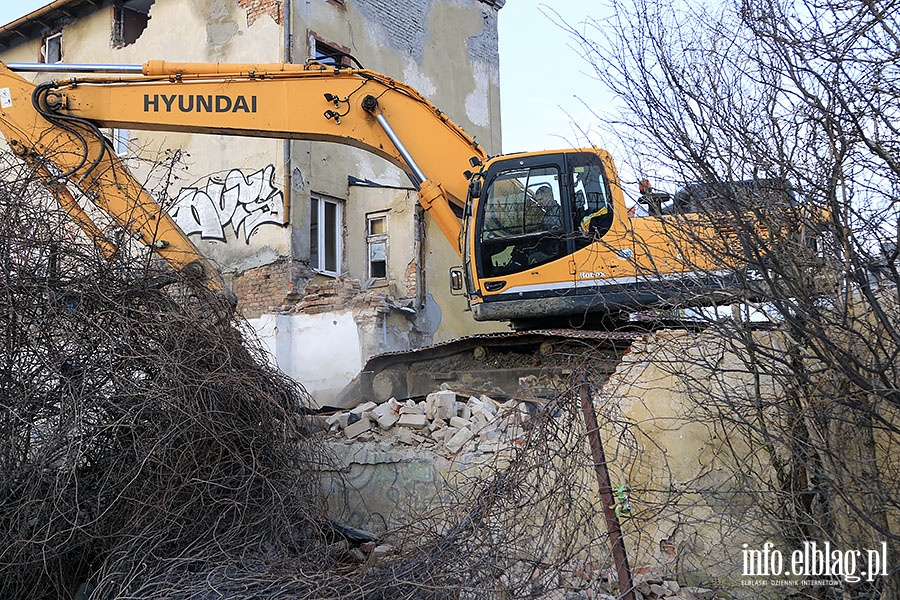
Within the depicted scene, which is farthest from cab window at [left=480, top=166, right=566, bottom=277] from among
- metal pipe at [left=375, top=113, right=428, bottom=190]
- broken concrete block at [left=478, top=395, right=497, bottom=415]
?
broken concrete block at [left=478, top=395, right=497, bottom=415]

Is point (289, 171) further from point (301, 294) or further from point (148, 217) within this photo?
point (148, 217)

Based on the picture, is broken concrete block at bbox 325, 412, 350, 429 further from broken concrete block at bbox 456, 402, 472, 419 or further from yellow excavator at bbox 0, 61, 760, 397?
yellow excavator at bbox 0, 61, 760, 397

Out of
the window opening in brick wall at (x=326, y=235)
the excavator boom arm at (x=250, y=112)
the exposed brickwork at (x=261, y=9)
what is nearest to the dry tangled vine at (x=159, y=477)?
the excavator boom arm at (x=250, y=112)

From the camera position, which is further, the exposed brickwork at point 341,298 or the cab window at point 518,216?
the exposed brickwork at point 341,298

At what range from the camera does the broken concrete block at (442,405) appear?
7.37 meters

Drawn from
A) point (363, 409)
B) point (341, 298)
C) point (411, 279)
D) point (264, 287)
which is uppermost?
point (411, 279)

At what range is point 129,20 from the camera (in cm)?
1664

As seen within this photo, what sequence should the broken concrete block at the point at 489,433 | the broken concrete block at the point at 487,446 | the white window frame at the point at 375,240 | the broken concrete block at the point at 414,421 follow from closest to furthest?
1. the broken concrete block at the point at 487,446
2. the broken concrete block at the point at 489,433
3. the broken concrete block at the point at 414,421
4. the white window frame at the point at 375,240

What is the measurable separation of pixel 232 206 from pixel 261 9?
3.24 m

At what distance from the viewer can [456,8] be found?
17625 mm

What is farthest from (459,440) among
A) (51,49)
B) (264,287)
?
(51,49)

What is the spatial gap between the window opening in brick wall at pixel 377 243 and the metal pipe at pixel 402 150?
6.11 meters

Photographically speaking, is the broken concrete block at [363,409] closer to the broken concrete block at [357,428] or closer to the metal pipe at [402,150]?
the broken concrete block at [357,428]

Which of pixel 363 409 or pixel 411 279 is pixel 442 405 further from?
pixel 411 279
